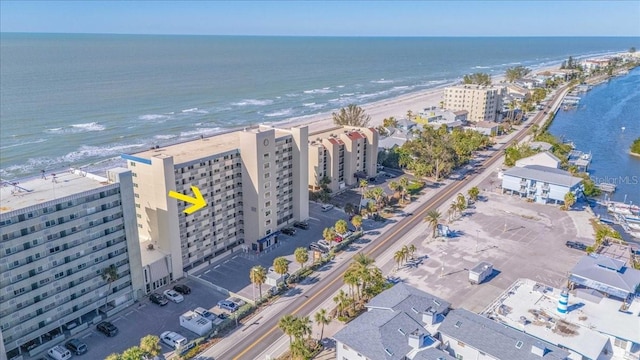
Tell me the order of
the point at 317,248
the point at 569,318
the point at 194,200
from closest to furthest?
the point at 569,318 → the point at 194,200 → the point at 317,248

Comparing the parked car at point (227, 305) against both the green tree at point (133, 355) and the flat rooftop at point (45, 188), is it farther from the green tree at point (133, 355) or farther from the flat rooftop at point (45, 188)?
the flat rooftop at point (45, 188)

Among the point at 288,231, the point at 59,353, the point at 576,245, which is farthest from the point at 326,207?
the point at 59,353

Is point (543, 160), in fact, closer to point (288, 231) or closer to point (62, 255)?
point (288, 231)

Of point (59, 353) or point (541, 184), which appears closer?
point (59, 353)

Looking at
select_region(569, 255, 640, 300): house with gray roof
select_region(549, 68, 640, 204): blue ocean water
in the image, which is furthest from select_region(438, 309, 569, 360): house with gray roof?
select_region(549, 68, 640, 204): blue ocean water

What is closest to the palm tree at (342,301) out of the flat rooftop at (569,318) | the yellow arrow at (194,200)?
the flat rooftop at (569,318)

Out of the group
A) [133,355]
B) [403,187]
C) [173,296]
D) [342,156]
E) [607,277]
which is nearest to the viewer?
[133,355]
